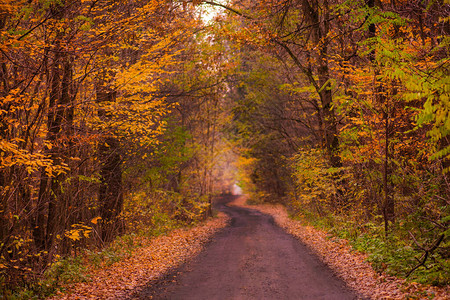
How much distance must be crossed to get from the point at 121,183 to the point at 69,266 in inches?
183

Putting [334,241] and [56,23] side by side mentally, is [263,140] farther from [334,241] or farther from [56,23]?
[56,23]

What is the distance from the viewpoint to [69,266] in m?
8.27

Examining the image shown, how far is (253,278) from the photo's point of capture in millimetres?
8336

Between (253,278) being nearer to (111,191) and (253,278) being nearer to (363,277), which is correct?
(363,277)

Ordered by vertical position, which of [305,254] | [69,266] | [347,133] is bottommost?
[305,254]

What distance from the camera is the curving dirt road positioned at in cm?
710

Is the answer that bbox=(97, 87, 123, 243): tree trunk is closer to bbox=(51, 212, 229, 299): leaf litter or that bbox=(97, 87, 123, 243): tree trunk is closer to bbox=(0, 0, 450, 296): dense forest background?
bbox=(0, 0, 450, 296): dense forest background

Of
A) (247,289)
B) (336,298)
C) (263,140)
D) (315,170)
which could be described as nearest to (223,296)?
(247,289)

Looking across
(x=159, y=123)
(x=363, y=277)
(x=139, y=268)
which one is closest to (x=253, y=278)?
(x=363, y=277)

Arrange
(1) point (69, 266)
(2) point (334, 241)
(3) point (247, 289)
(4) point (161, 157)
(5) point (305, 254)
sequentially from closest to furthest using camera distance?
(3) point (247, 289)
(1) point (69, 266)
(5) point (305, 254)
(2) point (334, 241)
(4) point (161, 157)

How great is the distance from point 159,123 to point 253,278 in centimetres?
626

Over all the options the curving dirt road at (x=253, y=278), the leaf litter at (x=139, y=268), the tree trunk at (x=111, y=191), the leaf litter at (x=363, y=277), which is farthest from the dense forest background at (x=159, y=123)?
the curving dirt road at (x=253, y=278)

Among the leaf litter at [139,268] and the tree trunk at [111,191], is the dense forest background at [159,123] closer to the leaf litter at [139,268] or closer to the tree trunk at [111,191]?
the tree trunk at [111,191]

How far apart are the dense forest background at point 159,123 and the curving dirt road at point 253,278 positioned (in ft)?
4.78
